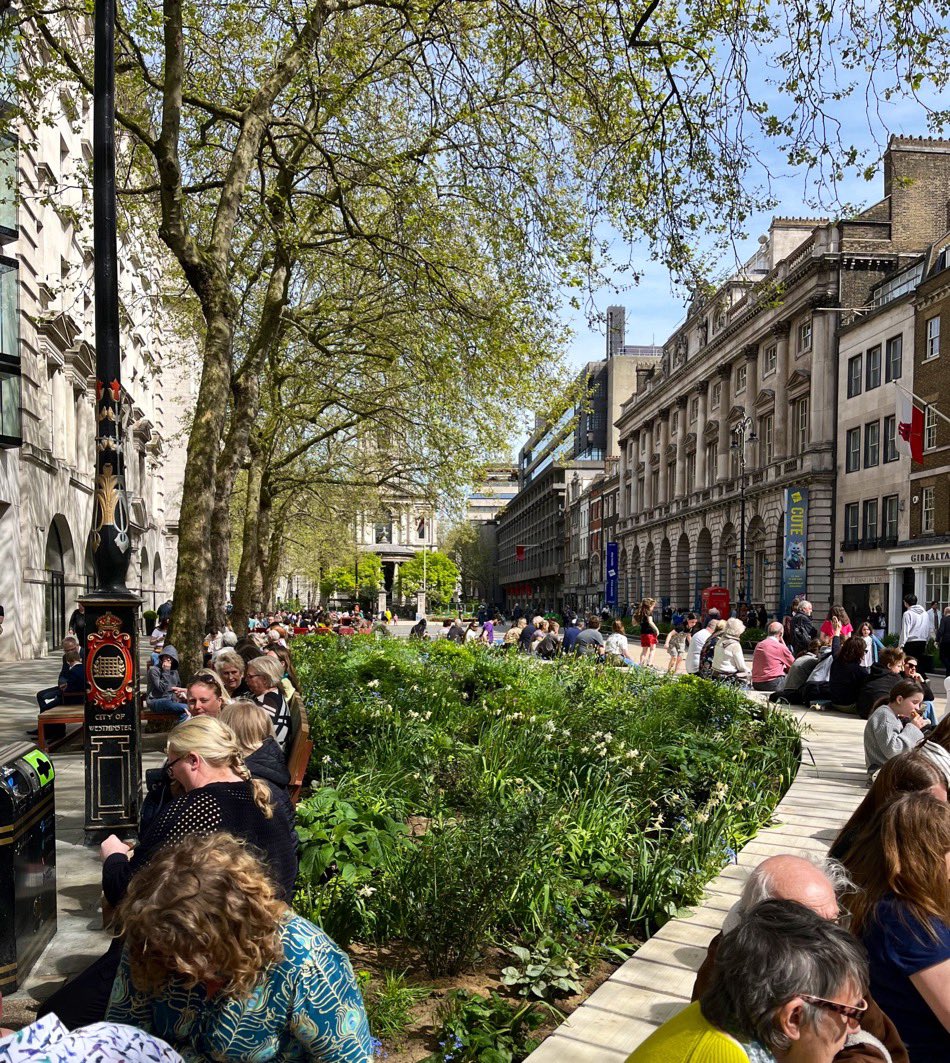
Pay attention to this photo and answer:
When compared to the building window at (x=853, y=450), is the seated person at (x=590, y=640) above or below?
below

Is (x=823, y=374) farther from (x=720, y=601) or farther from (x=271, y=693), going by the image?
(x=271, y=693)

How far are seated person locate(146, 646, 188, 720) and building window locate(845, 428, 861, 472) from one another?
3436 centimetres

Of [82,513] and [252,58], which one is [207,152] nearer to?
[252,58]

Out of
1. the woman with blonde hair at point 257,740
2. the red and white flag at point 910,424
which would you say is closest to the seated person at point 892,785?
the woman with blonde hair at point 257,740

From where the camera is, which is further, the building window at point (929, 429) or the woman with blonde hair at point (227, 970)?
the building window at point (929, 429)

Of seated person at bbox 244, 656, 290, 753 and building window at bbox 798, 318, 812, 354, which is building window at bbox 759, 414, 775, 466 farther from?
seated person at bbox 244, 656, 290, 753

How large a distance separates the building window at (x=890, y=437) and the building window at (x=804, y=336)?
781 cm

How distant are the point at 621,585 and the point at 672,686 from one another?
72.6m

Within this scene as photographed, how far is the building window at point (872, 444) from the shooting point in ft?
126

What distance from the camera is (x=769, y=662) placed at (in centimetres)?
1535

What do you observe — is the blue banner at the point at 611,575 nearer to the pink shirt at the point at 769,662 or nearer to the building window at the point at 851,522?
the building window at the point at 851,522

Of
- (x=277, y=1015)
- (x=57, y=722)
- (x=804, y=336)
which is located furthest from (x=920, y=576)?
(x=277, y=1015)

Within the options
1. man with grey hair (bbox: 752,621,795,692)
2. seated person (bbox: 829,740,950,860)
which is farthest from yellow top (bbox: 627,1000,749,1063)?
man with grey hair (bbox: 752,621,795,692)

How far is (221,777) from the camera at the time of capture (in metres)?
3.76
